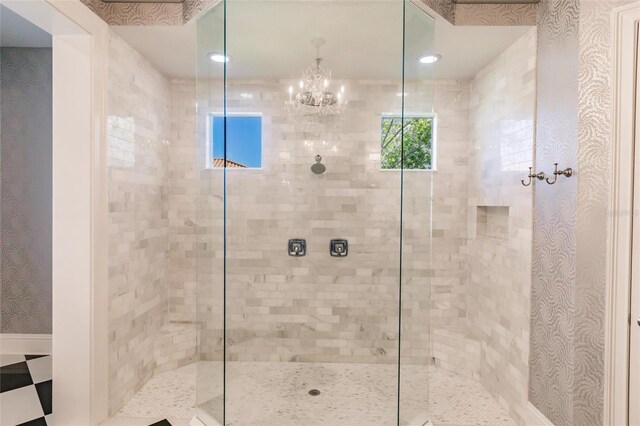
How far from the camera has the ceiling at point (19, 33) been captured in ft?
7.27

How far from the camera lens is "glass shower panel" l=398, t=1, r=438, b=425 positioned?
1.89 m

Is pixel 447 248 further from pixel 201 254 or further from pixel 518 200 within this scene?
pixel 201 254

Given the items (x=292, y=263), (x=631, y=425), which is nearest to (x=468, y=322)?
(x=631, y=425)

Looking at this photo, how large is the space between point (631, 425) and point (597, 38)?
→ 1724 millimetres

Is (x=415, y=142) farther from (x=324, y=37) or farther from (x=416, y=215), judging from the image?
(x=324, y=37)

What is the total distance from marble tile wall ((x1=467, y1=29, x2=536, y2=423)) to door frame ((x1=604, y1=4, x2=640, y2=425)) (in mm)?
480

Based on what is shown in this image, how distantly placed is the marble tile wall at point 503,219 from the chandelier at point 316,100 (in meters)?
1.09

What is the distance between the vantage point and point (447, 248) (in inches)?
110

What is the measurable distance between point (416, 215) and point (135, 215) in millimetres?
1872

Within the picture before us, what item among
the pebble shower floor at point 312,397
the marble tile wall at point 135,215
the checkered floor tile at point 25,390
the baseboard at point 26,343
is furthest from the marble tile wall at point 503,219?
the baseboard at point 26,343

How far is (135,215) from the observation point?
2309 mm

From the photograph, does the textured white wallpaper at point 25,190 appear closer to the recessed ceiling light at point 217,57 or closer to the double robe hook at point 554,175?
the recessed ceiling light at point 217,57

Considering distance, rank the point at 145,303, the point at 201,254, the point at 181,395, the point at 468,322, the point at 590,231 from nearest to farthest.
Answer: the point at 590,231, the point at 201,254, the point at 181,395, the point at 145,303, the point at 468,322

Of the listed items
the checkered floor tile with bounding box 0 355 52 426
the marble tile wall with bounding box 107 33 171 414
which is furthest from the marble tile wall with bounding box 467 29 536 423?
the checkered floor tile with bounding box 0 355 52 426
